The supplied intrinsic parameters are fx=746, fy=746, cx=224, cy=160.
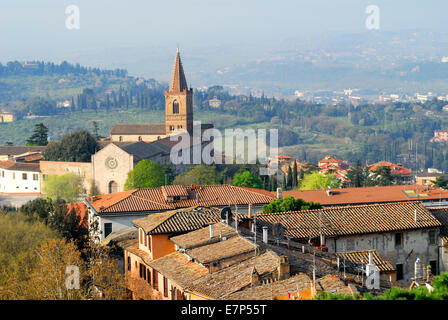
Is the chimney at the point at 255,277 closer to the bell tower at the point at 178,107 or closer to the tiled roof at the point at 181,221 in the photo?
the tiled roof at the point at 181,221

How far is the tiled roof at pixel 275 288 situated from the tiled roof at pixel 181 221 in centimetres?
744

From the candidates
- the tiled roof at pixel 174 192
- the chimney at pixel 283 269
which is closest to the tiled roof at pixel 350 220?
the chimney at pixel 283 269

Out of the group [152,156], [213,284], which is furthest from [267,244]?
[152,156]

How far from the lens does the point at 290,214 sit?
22.9m

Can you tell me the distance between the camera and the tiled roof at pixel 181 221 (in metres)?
22.2

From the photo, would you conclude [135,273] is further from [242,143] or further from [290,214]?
[242,143]

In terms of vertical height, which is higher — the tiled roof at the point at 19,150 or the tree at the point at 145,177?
the tree at the point at 145,177

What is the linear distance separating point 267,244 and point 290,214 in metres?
4.18

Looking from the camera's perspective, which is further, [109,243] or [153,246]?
[109,243]

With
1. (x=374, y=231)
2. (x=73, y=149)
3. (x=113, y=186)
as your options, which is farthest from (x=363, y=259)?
(x=73, y=149)

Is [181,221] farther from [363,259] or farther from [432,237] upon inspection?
[432,237]

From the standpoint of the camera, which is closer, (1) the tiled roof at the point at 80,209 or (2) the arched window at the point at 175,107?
(1) the tiled roof at the point at 80,209

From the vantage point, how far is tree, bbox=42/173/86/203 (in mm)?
61781

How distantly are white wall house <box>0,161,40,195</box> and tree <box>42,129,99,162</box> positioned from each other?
1.98 meters
